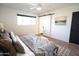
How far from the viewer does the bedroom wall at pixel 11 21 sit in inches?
42.0

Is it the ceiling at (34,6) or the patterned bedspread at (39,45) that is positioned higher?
the ceiling at (34,6)

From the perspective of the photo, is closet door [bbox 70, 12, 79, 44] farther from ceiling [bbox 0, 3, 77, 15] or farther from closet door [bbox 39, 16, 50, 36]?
closet door [bbox 39, 16, 50, 36]

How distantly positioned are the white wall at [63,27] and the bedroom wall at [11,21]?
365 millimetres

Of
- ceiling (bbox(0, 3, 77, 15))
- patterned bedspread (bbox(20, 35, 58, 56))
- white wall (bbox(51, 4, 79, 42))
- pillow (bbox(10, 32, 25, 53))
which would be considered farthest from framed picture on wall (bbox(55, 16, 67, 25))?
pillow (bbox(10, 32, 25, 53))

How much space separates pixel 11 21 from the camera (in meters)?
1.11

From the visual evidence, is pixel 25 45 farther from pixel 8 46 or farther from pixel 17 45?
pixel 8 46

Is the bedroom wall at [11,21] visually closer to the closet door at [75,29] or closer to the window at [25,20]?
the window at [25,20]

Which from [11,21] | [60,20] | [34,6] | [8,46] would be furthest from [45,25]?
[8,46]

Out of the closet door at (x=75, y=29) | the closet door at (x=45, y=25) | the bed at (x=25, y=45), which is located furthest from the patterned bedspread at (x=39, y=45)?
the closet door at (x=75, y=29)

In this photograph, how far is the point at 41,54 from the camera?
3.76ft

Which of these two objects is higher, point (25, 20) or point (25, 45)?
point (25, 20)

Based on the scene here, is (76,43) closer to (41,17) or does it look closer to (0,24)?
(41,17)

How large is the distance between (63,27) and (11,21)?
0.77 m

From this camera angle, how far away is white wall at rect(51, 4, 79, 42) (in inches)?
43.0
